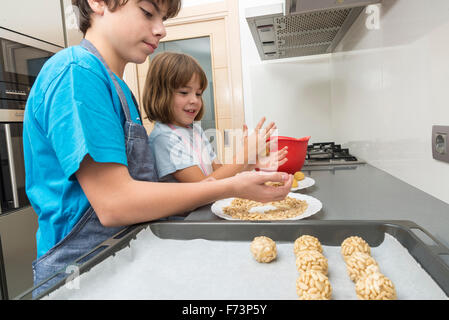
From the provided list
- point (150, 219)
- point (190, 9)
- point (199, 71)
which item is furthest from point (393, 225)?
point (190, 9)

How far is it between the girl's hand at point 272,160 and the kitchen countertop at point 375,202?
123 millimetres

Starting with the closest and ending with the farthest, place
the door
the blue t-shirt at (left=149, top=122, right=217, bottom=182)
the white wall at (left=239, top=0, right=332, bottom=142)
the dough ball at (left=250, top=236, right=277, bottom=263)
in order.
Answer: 1. the dough ball at (left=250, top=236, right=277, bottom=263)
2. the blue t-shirt at (left=149, top=122, right=217, bottom=182)
3. the white wall at (left=239, top=0, right=332, bottom=142)
4. the door

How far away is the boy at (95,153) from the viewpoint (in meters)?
0.52

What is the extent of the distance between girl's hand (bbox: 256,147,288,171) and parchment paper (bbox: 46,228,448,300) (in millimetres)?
436

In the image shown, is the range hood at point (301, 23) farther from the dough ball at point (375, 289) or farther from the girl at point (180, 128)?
the dough ball at point (375, 289)

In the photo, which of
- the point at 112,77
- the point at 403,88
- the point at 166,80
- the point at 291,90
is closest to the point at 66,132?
the point at 112,77

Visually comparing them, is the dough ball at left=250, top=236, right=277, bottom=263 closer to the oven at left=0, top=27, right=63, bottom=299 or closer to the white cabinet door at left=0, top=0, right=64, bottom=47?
the oven at left=0, top=27, right=63, bottom=299

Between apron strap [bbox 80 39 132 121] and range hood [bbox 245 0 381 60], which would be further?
range hood [bbox 245 0 381 60]

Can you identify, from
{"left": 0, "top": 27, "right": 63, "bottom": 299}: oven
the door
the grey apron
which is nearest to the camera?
the grey apron

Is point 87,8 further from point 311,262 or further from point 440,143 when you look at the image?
point 440,143

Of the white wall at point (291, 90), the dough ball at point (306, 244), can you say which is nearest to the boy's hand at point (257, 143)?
the dough ball at point (306, 244)

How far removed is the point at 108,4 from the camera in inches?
24.8

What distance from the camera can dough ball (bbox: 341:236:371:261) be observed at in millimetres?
465

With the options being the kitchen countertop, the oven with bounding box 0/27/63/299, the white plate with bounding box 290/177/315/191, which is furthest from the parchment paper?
the oven with bounding box 0/27/63/299
